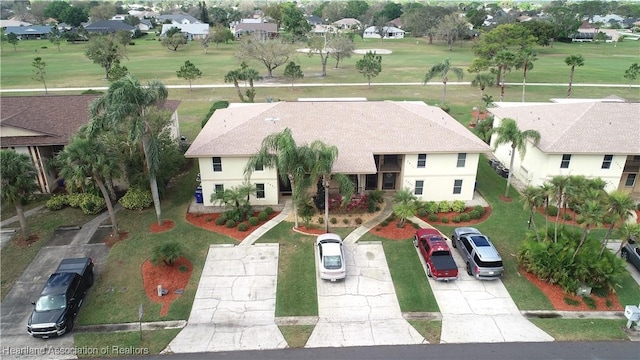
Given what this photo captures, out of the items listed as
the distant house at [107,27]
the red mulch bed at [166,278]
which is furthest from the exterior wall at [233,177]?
the distant house at [107,27]

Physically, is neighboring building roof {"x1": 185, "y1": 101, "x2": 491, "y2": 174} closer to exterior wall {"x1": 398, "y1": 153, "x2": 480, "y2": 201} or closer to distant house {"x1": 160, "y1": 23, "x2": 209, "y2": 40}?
exterior wall {"x1": 398, "y1": 153, "x2": 480, "y2": 201}

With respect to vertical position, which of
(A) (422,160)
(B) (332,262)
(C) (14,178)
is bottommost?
(B) (332,262)

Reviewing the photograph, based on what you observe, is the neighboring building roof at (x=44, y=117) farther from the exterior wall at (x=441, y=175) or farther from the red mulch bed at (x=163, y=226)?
the exterior wall at (x=441, y=175)

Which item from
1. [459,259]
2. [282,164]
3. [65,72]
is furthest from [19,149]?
[65,72]

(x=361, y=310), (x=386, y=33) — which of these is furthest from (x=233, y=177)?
(x=386, y=33)

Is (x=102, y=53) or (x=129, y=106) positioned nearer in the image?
(x=129, y=106)

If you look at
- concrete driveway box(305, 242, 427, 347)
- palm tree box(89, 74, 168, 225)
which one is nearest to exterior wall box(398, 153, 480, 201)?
concrete driveway box(305, 242, 427, 347)

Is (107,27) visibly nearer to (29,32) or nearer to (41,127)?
(29,32)

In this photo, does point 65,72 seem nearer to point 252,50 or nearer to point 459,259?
point 252,50
